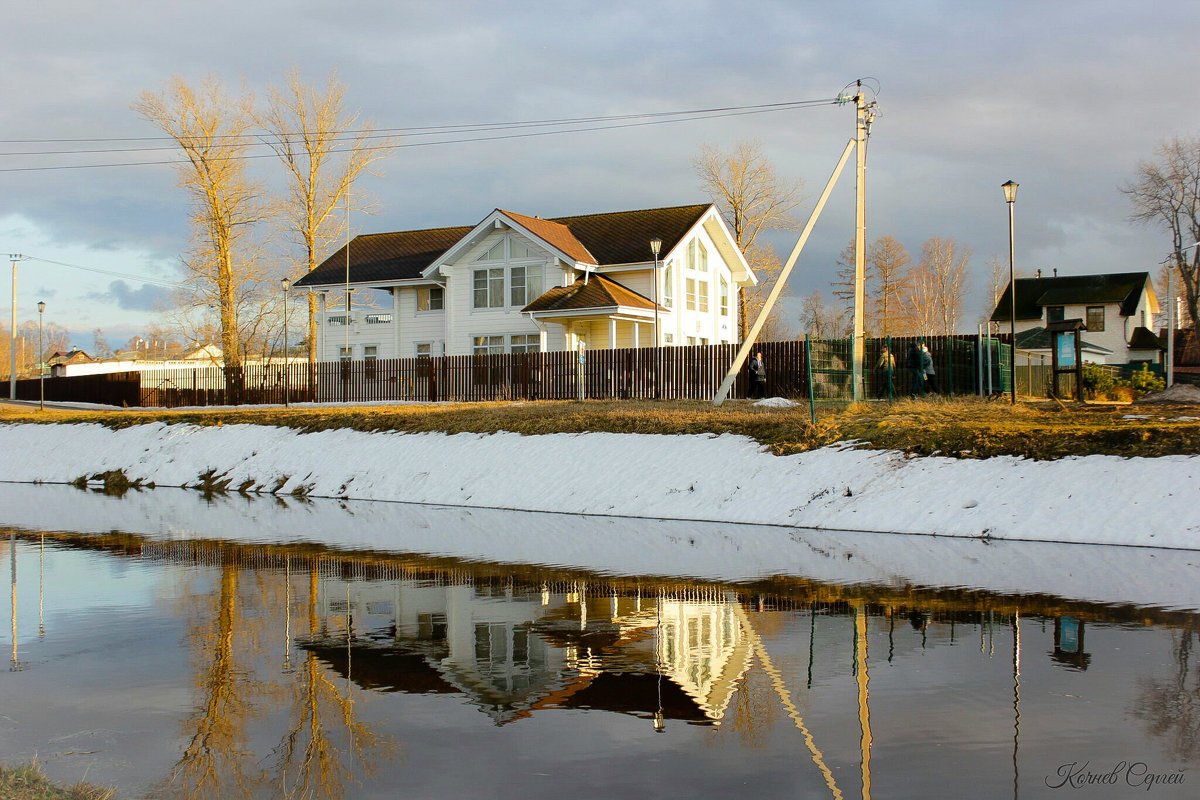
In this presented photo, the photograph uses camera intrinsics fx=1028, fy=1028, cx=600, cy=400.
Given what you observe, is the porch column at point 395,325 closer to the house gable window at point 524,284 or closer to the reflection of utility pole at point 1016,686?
the house gable window at point 524,284

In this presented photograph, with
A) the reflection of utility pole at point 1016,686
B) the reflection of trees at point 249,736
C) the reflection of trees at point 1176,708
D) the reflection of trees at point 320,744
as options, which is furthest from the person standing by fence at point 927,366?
the reflection of trees at point 320,744

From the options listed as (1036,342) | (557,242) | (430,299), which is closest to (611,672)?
(557,242)

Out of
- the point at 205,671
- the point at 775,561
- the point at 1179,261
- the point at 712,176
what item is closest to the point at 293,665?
the point at 205,671

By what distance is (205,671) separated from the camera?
7.35 m

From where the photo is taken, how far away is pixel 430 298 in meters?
44.4

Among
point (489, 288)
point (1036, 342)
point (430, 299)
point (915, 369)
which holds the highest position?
point (489, 288)

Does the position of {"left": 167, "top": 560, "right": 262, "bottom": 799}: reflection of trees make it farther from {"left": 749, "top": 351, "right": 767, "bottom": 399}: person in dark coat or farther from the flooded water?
{"left": 749, "top": 351, "right": 767, "bottom": 399}: person in dark coat

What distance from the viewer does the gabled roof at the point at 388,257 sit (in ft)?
147

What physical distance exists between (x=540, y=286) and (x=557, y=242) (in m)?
1.90

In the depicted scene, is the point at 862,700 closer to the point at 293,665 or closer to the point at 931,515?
the point at 293,665

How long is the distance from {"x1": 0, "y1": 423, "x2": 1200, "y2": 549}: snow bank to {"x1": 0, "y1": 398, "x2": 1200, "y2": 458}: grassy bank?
436 mm

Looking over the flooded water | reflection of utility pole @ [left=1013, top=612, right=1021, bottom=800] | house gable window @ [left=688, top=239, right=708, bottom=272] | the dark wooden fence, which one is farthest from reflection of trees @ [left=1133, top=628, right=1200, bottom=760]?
house gable window @ [left=688, top=239, right=708, bottom=272]

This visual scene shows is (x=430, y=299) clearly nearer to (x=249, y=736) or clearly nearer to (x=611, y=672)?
(x=611, y=672)

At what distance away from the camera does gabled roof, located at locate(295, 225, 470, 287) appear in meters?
44.8
